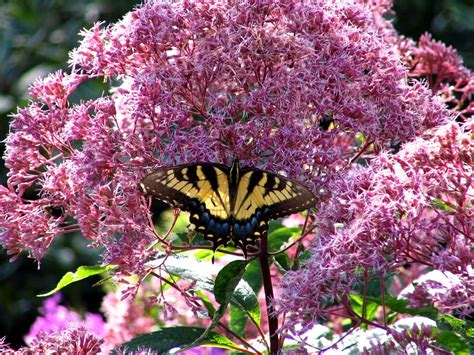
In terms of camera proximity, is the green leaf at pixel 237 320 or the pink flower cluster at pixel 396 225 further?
the green leaf at pixel 237 320

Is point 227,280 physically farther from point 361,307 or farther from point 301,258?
point 361,307

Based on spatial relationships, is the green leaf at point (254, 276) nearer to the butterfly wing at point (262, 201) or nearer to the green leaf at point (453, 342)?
the butterfly wing at point (262, 201)

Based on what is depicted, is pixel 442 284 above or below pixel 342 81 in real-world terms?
below

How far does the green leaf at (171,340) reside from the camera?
7.05ft

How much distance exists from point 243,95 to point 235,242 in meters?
0.42

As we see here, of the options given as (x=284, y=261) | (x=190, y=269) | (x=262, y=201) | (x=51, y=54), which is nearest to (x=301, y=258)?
(x=284, y=261)

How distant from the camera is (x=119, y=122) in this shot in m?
2.29

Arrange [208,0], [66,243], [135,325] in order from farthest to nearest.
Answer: [66,243]
[135,325]
[208,0]

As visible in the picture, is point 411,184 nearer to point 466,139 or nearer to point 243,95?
point 466,139

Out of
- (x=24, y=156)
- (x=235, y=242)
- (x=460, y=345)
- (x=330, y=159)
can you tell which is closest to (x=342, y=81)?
(x=330, y=159)

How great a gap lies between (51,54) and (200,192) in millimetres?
5610

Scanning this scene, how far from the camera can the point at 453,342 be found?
2.04 m

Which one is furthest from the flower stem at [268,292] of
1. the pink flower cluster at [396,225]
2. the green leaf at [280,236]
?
the green leaf at [280,236]

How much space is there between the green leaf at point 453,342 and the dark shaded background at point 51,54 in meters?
3.42
